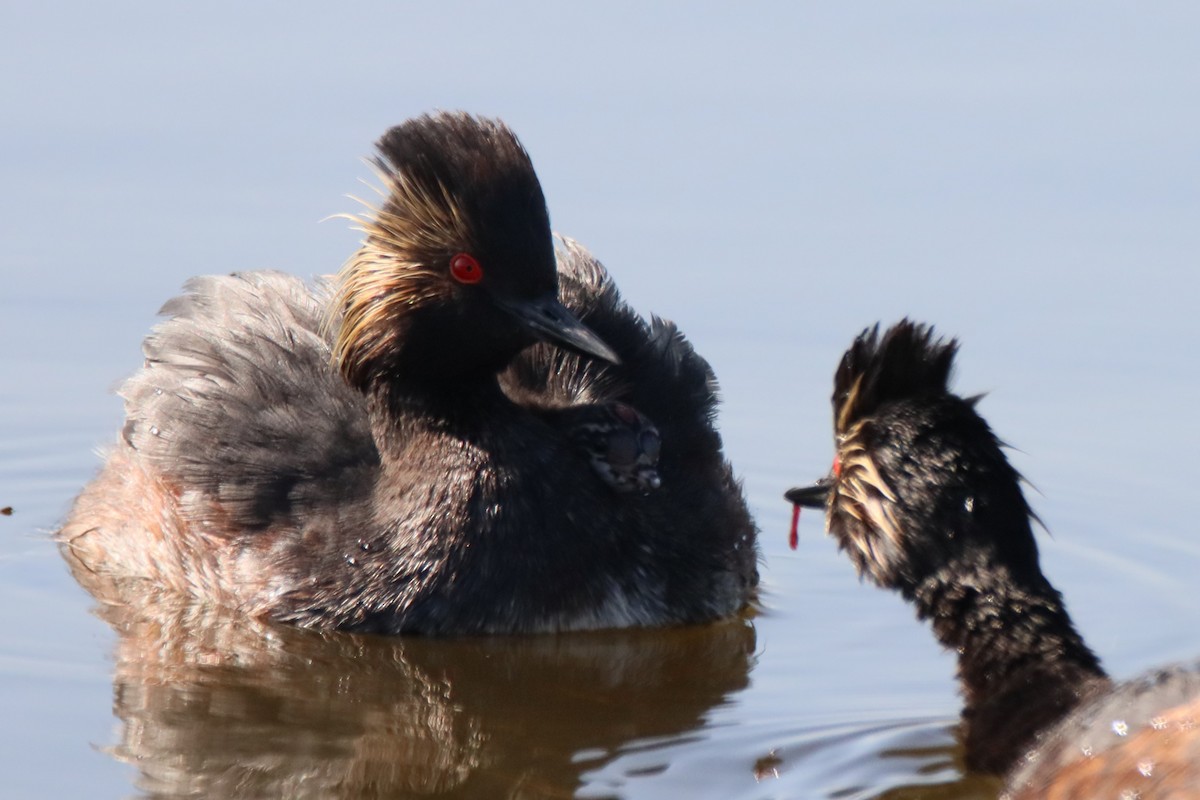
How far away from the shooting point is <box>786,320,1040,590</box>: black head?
920 centimetres

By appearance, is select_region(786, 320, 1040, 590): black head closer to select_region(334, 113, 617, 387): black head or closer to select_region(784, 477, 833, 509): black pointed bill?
select_region(784, 477, 833, 509): black pointed bill

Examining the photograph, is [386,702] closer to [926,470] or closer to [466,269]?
[466,269]

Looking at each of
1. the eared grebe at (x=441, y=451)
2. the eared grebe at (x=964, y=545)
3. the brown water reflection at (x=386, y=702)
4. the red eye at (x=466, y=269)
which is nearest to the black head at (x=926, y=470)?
the eared grebe at (x=964, y=545)

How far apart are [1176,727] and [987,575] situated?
3.83 ft

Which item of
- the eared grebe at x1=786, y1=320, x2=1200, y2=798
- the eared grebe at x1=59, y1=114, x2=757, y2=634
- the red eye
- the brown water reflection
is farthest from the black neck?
the red eye

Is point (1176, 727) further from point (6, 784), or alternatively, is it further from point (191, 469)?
point (191, 469)

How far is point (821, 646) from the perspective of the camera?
11203 mm

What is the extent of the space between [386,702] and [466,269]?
2.05 metres

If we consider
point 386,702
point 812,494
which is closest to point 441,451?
point 386,702

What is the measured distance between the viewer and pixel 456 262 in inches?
442

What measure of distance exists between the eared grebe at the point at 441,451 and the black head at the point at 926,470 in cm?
187

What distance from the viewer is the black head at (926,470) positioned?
30.2 feet

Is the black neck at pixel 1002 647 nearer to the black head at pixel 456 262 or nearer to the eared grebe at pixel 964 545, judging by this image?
the eared grebe at pixel 964 545

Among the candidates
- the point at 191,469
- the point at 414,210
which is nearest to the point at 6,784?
the point at 191,469
